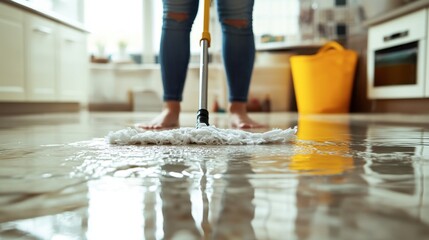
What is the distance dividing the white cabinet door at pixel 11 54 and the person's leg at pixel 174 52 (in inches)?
64.2

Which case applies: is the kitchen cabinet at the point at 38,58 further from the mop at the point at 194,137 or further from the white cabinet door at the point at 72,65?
the mop at the point at 194,137

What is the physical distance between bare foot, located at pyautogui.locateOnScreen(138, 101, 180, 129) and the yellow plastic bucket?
2150mm

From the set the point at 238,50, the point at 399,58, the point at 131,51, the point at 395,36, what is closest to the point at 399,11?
the point at 395,36

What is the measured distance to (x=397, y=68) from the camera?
3014mm

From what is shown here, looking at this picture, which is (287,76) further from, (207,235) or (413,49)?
(207,235)

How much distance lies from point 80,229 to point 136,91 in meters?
4.38

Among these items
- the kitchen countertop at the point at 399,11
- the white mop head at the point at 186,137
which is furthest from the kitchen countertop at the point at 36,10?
the kitchen countertop at the point at 399,11

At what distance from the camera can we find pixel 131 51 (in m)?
4.93

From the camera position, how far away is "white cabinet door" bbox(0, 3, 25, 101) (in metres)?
2.48

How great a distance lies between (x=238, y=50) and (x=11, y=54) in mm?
1872

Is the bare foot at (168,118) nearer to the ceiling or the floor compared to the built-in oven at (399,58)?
nearer to the floor

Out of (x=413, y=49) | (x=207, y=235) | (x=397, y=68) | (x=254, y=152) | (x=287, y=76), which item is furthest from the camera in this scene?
(x=287, y=76)

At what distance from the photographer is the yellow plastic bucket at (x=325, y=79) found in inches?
128

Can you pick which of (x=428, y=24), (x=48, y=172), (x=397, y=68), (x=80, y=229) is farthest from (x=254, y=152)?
(x=397, y=68)
